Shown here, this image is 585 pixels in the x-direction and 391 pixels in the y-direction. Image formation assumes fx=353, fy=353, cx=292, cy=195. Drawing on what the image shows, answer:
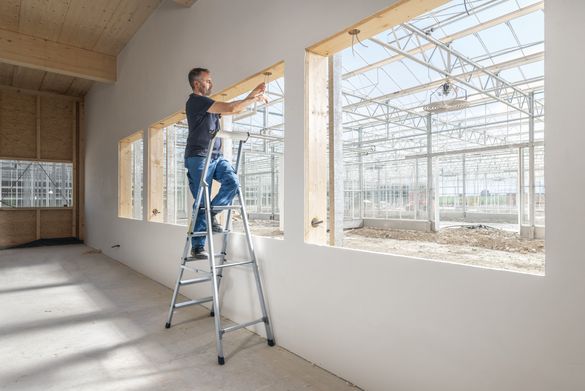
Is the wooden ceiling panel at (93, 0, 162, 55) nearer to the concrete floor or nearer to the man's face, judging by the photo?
the man's face

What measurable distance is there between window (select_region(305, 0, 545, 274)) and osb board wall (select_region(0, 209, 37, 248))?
7.09m

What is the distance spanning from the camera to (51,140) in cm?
830

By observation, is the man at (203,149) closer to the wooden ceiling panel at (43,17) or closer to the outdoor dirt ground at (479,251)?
the outdoor dirt ground at (479,251)

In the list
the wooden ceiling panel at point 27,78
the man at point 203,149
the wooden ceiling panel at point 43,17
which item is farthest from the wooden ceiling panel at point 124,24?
the man at point 203,149

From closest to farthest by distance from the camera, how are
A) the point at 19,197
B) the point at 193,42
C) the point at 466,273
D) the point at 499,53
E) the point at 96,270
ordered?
the point at 466,273, the point at 193,42, the point at 96,270, the point at 499,53, the point at 19,197

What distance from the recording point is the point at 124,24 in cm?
518

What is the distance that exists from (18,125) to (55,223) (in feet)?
7.65

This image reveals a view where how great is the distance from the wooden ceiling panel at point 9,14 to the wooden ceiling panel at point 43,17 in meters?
0.05

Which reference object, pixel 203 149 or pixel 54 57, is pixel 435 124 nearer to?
pixel 54 57

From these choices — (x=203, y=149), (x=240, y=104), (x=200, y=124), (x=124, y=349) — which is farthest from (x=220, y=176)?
(x=124, y=349)

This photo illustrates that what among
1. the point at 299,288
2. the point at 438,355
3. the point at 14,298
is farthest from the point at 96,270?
the point at 438,355

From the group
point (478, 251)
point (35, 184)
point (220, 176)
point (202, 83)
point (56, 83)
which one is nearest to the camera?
point (220, 176)

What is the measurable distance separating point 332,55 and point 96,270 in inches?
190

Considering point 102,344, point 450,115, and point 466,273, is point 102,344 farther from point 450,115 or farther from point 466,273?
→ point 450,115
